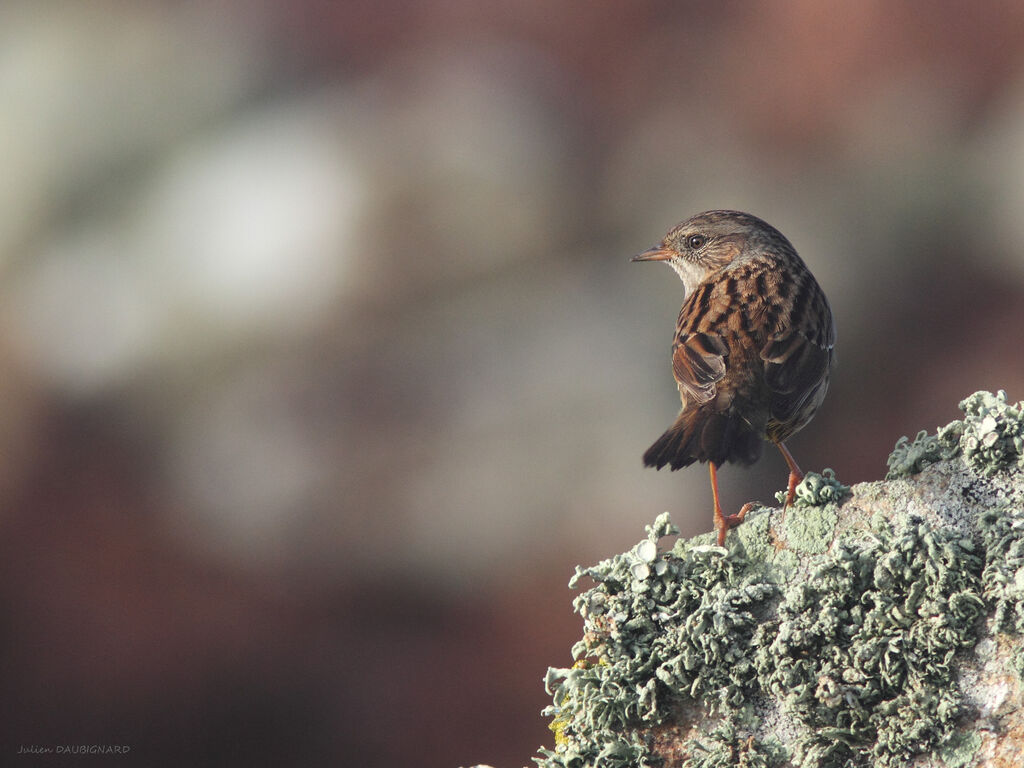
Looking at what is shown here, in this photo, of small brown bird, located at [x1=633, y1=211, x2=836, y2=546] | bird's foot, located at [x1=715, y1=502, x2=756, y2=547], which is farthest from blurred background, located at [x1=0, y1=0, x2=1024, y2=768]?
bird's foot, located at [x1=715, y1=502, x2=756, y2=547]

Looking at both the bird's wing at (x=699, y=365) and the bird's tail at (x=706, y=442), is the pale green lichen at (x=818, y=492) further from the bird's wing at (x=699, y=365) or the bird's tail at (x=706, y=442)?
the bird's wing at (x=699, y=365)

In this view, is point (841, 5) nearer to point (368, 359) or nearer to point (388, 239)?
point (388, 239)

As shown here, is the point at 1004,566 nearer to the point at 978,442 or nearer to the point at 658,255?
the point at 978,442

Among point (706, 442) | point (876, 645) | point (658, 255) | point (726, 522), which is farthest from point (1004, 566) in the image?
point (658, 255)

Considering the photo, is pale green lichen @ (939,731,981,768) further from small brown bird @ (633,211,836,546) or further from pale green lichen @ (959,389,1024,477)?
small brown bird @ (633,211,836,546)

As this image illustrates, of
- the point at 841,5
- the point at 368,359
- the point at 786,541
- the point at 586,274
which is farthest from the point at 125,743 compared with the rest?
the point at 841,5

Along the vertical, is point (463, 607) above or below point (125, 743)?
above

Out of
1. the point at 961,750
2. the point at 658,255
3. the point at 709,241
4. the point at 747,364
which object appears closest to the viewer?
the point at 961,750
